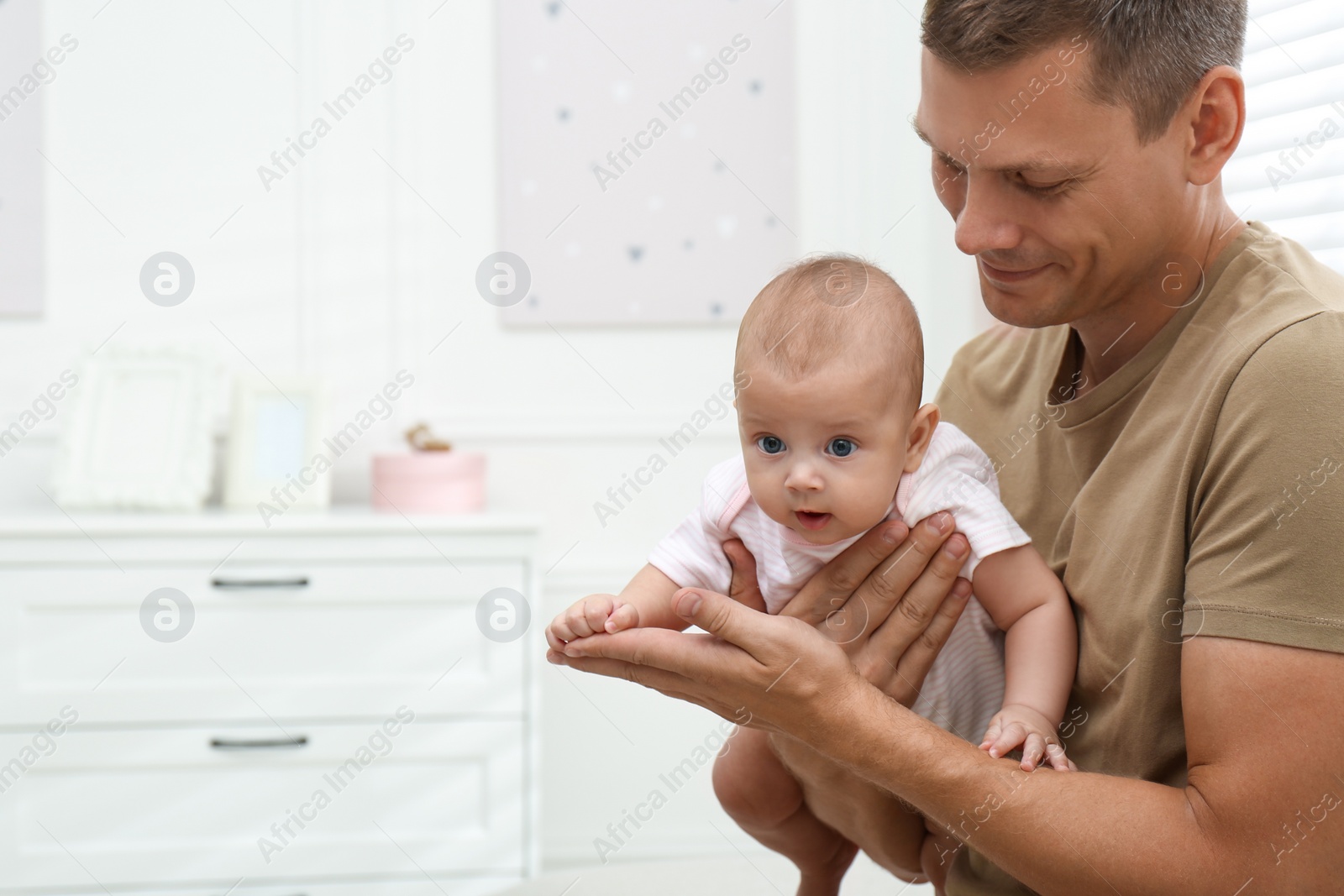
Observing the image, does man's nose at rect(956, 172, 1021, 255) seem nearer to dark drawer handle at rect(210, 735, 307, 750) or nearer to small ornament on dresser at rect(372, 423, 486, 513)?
small ornament on dresser at rect(372, 423, 486, 513)

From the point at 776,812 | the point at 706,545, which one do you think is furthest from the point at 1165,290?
the point at 776,812

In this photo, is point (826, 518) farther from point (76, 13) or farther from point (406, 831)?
point (76, 13)

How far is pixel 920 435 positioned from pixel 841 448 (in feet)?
0.42

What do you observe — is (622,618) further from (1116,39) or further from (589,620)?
(1116,39)

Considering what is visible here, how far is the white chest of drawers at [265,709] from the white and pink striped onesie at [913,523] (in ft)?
3.85

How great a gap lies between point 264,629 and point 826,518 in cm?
166

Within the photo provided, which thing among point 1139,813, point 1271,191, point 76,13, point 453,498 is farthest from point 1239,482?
point 76,13

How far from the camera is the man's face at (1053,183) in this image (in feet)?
3.61

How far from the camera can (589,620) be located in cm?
117

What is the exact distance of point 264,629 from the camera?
2436mm

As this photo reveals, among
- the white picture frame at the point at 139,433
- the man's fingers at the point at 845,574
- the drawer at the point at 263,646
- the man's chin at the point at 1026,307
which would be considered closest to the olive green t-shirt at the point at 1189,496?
the man's chin at the point at 1026,307

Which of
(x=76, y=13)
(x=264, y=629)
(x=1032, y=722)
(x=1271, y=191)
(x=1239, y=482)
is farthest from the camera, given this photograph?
(x=76, y=13)

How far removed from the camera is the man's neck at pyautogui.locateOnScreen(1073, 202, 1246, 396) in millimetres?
1182

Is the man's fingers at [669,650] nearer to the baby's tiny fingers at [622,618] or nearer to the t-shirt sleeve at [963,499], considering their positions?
the baby's tiny fingers at [622,618]
